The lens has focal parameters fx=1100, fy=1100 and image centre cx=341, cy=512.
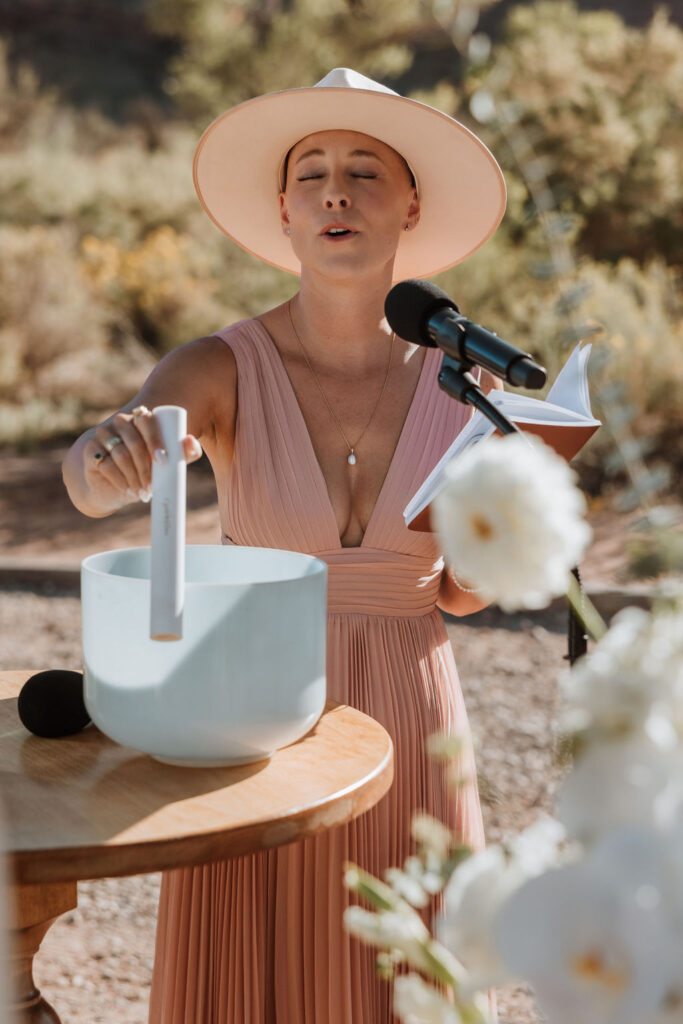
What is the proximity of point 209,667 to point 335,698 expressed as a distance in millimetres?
904

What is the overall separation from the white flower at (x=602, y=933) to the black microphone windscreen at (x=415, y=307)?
2.28 ft

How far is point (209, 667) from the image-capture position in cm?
111

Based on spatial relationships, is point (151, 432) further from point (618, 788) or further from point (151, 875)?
point (151, 875)

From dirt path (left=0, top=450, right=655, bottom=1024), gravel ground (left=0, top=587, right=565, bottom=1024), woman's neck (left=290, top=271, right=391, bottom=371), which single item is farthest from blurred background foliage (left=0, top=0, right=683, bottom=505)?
woman's neck (left=290, top=271, right=391, bottom=371)

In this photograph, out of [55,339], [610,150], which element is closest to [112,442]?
[55,339]

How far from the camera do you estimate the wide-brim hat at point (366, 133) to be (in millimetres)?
2127

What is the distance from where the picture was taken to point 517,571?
60cm

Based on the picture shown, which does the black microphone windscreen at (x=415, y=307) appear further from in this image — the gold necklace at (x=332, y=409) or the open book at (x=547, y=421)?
the gold necklace at (x=332, y=409)

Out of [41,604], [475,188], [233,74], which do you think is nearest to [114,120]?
[233,74]

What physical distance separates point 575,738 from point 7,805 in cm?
76

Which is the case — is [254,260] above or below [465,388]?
below

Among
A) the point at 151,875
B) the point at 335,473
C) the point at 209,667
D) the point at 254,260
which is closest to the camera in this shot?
the point at 209,667

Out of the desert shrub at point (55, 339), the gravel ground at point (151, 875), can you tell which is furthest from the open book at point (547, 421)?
the desert shrub at point (55, 339)

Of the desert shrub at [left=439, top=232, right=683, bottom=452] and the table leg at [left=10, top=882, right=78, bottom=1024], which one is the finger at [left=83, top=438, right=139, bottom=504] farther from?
the desert shrub at [left=439, top=232, right=683, bottom=452]
